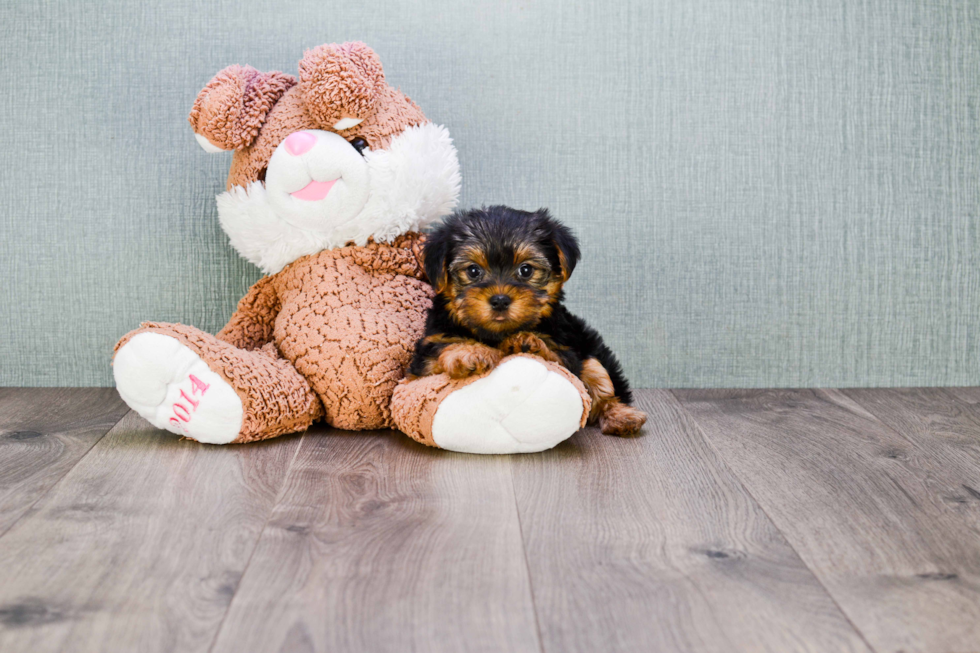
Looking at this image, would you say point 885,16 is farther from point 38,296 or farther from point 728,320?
point 38,296

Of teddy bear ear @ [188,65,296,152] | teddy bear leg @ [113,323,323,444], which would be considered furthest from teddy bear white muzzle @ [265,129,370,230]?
teddy bear leg @ [113,323,323,444]

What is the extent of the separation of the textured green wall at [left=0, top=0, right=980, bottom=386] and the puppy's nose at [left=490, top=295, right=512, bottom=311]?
0.83m

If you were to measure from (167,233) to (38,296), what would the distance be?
46 centimetres

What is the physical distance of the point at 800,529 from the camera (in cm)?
150

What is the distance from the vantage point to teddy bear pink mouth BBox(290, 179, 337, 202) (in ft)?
6.97

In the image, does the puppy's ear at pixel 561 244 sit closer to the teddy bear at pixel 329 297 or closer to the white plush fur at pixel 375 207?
the teddy bear at pixel 329 297

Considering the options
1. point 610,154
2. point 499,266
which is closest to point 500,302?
point 499,266

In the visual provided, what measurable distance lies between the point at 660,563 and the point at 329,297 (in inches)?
45.8

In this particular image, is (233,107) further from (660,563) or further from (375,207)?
(660,563)

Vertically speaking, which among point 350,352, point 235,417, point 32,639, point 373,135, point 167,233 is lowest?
point 32,639

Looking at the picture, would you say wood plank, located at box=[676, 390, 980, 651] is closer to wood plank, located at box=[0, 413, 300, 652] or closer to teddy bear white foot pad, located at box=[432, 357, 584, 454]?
teddy bear white foot pad, located at box=[432, 357, 584, 454]

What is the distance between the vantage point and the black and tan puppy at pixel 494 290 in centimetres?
188

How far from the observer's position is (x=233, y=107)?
212cm

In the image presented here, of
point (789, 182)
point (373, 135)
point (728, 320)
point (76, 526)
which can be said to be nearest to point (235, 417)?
point (76, 526)
